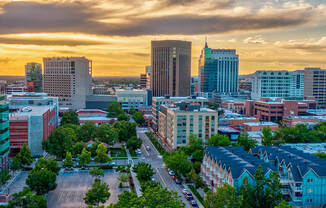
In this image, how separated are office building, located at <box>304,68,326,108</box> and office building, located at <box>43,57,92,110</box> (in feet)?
358

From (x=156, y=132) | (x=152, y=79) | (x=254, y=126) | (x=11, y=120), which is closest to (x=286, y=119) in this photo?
(x=254, y=126)

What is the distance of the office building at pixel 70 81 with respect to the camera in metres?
156

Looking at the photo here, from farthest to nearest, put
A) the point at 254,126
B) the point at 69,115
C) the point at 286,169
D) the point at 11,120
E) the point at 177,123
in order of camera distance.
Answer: the point at 69,115 < the point at 254,126 < the point at 177,123 < the point at 11,120 < the point at 286,169

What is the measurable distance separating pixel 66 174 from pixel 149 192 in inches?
1128

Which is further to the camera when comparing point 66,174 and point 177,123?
point 177,123

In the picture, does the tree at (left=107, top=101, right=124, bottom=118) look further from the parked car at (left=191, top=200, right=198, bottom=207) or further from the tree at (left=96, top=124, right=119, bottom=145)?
the parked car at (left=191, top=200, right=198, bottom=207)

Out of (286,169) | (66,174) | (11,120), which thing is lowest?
(66,174)

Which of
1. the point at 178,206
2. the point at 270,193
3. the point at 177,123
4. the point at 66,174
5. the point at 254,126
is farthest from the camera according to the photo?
the point at 254,126

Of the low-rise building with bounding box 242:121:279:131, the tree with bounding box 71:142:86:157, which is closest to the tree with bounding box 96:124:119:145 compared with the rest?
the tree with bounding box 71:142:86:157

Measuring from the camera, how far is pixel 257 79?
171m

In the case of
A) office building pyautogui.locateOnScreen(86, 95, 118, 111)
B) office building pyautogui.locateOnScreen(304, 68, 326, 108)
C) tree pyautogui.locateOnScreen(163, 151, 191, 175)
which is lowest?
tree pyautogui.locateOnScreen(163, 151, 191, 175)

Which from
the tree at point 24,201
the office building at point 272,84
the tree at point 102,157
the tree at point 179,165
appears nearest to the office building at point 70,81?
the office building at point 272,84

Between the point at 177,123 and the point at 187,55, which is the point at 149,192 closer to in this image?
the point at 177,123

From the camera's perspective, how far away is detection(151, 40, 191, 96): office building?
186 meters
